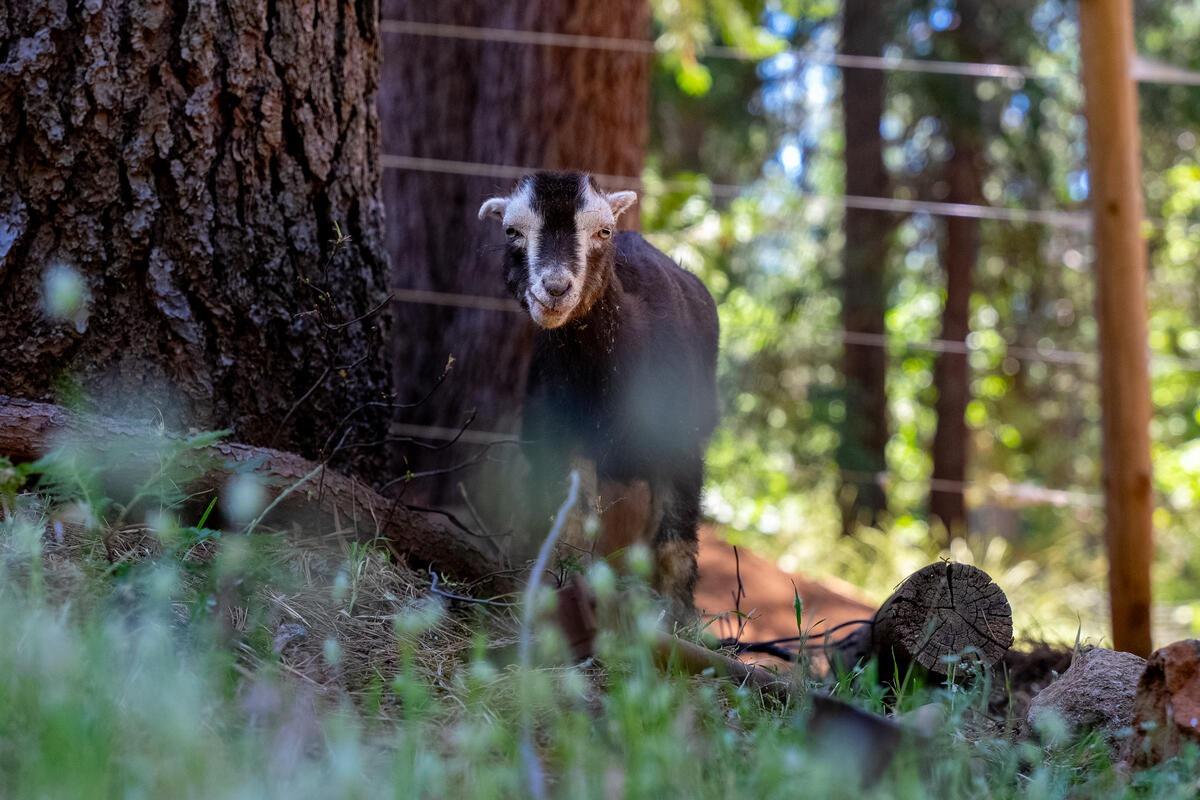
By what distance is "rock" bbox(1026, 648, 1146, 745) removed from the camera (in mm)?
3137

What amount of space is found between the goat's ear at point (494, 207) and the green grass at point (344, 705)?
173cm

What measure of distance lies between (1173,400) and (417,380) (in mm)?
15343

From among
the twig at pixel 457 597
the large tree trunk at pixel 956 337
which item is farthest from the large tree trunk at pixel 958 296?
the twig at pixel 457 597

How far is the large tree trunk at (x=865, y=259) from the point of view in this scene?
42.7 ft

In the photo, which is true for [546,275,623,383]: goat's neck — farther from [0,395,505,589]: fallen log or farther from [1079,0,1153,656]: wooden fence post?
[1079,0,1153,656]: wooden fence post

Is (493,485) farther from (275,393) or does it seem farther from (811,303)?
(811,303)

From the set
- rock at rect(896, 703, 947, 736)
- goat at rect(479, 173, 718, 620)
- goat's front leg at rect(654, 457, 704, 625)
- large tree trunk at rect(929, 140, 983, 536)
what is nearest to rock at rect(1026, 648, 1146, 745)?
rock at rect(896, 703, 947, 736)

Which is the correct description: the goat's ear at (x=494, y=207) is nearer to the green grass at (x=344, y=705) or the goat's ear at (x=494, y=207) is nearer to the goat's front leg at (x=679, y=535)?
the goat's front leg at (x=679, y=535)

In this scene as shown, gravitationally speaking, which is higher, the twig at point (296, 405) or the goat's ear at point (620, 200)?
the goat's ear at point (620, 200)

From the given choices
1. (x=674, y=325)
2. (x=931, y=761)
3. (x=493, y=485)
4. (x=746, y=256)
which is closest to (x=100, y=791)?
(x=931, y=761)

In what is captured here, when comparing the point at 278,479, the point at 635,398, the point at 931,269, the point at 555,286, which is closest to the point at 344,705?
the point at 278,479

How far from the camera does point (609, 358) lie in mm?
4676

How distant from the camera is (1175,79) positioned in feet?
21.2

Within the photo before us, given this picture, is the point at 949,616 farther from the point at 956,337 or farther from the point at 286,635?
the point at 956,337
